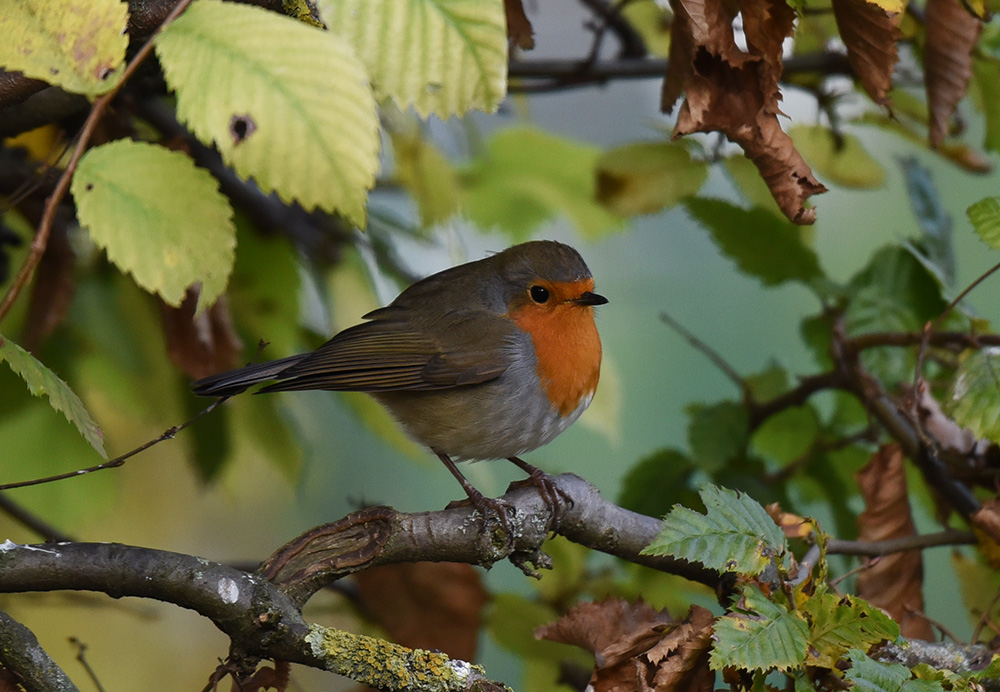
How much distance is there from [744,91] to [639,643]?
2.79 feet

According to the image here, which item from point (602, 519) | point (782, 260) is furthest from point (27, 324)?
point (782, 260)

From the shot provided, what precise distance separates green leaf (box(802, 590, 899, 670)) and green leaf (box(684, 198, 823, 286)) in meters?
1.10

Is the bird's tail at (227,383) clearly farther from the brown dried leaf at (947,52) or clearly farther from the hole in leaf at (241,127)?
the brown dried leaf at (947,52)

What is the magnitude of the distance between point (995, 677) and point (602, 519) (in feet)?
2.11

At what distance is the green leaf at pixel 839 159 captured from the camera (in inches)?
99.6

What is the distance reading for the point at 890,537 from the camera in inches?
79.0

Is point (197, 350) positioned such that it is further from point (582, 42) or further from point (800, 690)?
point (582, 42)

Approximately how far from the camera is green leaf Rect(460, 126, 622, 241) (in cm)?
297

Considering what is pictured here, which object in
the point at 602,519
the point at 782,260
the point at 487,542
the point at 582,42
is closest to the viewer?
the point at 487,542

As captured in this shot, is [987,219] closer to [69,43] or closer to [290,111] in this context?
[290,111]

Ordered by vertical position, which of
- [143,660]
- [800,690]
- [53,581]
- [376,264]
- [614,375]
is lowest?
[143,660]

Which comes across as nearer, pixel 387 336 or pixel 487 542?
pixel 487 542

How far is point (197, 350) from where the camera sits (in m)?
2.03

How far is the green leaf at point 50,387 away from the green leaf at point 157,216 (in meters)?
0.17
